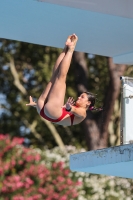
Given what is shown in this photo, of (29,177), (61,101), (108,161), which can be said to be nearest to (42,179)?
(29,177)

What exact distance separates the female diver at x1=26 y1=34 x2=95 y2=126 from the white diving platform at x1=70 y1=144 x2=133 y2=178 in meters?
0.66

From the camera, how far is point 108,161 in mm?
8539

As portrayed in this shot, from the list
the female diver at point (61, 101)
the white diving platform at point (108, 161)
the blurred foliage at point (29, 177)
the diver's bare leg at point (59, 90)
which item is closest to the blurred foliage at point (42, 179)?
the blurred foliage at point (29, 177)

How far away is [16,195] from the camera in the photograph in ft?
51.6

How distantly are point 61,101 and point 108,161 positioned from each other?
1179 mm

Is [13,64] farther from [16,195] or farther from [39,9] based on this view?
[39,9]

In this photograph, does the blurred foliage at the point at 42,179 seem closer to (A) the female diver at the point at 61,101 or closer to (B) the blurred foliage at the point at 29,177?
(B) the blurred foliage at the point at 29,177

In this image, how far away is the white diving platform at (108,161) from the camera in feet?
26.7

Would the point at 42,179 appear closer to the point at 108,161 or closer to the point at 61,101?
the point at 108,161

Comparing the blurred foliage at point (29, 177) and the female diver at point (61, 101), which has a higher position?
the female diver at point (61, 101)

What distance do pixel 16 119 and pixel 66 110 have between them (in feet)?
53.3

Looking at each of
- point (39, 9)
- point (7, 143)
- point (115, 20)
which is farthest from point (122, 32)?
point (7, 143)

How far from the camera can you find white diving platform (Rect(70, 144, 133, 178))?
26.7 feet

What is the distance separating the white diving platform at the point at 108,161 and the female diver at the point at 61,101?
665 millimetres
